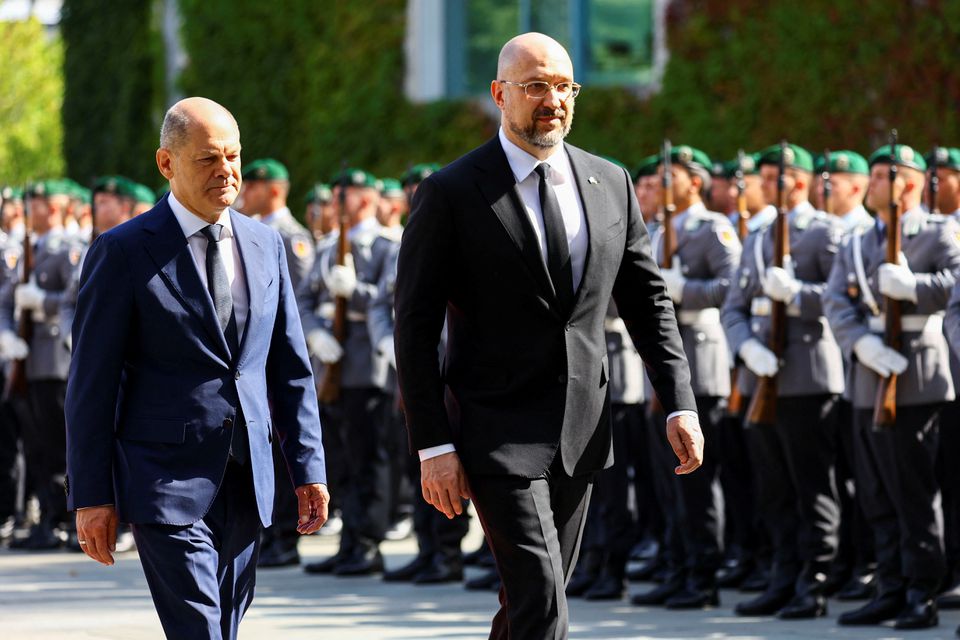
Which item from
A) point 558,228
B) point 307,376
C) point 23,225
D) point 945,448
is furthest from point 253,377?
point 23,225

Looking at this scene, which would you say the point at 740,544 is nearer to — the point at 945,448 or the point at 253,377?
the point at 945,448

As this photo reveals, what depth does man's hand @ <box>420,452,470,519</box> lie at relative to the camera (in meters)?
4.79

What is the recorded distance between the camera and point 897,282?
25.1ft

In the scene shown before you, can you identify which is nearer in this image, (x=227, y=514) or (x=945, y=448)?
(x=227, y=514)

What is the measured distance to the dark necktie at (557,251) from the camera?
491 cm

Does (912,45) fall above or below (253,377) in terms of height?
above

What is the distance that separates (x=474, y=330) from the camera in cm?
493

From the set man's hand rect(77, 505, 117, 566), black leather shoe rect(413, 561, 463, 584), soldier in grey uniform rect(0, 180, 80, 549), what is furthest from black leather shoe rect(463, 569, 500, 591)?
man's hand rect(77, 505, 117, 566)

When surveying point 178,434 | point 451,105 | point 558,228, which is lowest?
point 178,434

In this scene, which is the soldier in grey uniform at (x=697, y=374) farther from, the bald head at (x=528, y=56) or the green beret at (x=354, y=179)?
the bald head at (x=528, y=56)

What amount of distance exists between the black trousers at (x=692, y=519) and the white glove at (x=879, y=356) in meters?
1.07

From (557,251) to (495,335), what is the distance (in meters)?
0.28

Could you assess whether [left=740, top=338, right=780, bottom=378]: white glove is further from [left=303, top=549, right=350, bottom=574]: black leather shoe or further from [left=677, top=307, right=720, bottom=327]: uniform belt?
[left=303, top=549, right=350, bottom=574]: black leather shoe

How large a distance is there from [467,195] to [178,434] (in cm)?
99
